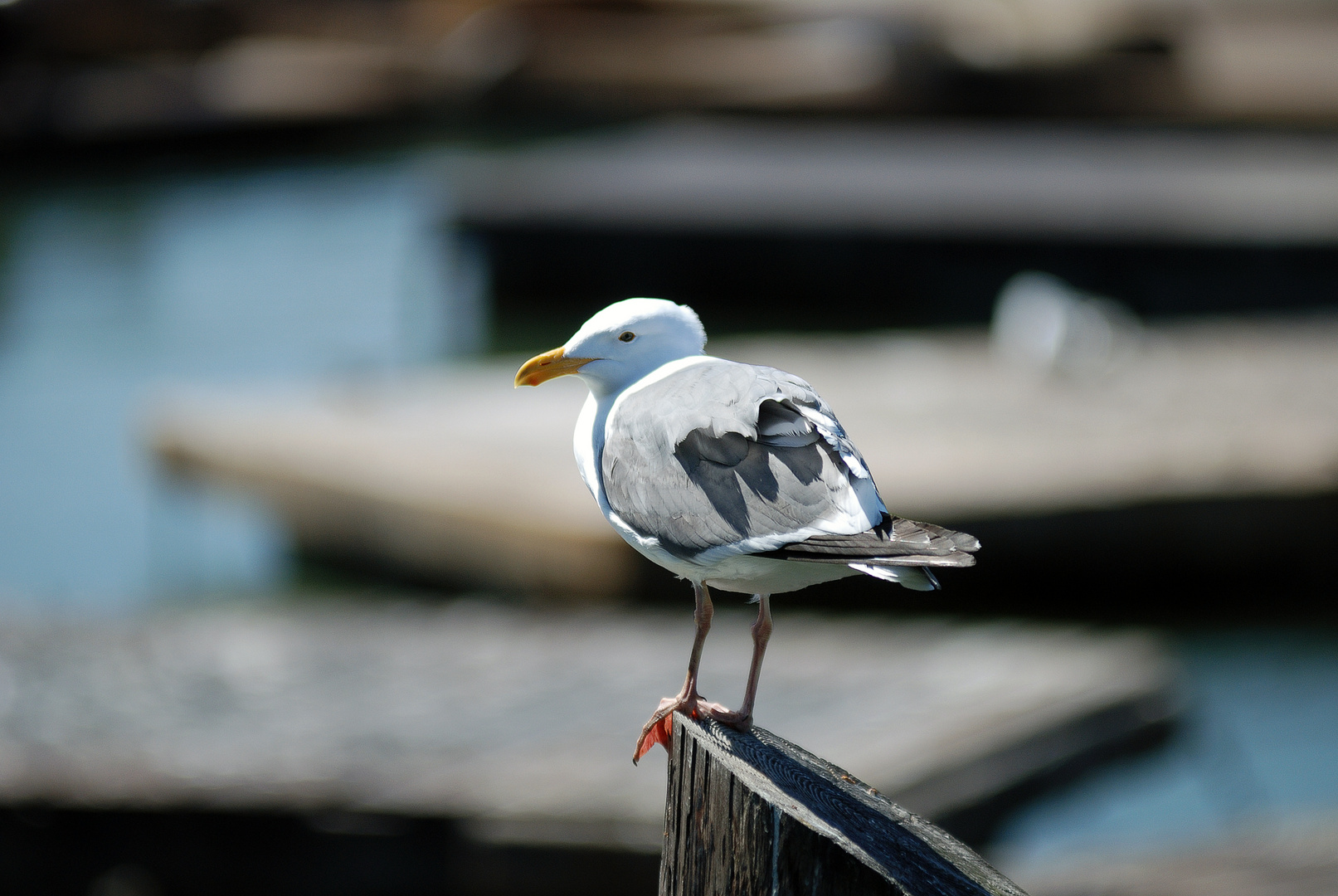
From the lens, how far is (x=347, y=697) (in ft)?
20.4

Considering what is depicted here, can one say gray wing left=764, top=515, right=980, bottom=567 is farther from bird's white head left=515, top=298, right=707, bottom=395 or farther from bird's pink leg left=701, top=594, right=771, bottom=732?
bird's white head left=515, top=298, right=707, bottom=395

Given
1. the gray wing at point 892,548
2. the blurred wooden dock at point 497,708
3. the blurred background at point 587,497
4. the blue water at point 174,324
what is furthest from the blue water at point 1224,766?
the blue water at point 174,324

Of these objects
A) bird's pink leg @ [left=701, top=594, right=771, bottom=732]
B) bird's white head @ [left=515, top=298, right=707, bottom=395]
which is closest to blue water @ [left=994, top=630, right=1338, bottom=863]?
bird's pink leg @ [left=701, top=594, right=771, bottom=732]

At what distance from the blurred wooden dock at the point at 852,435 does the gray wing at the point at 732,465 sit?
5.46 metres

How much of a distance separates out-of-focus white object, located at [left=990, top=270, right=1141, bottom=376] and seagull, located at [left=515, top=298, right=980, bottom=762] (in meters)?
8.66

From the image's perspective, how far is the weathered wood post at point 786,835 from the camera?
1.93m

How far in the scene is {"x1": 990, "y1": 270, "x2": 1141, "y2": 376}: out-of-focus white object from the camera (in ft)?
35.7

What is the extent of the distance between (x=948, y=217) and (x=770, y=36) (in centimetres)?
1276

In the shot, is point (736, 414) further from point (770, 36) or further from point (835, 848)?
point (770, 36)

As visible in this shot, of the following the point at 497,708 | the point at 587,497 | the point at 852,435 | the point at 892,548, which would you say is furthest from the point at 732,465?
the point at 852,435

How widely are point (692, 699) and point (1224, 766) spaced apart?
19.0ft

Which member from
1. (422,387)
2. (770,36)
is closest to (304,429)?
(422,387)

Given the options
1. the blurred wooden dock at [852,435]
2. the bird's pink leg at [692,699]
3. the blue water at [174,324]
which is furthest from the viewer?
the blue water at [174,324]

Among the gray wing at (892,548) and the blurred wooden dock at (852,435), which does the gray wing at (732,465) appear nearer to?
the gray wing at (892,548)
